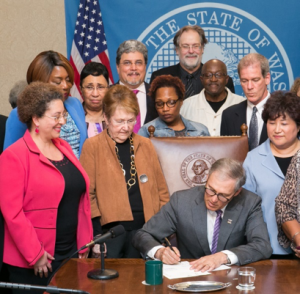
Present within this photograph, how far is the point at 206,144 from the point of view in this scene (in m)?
3.88

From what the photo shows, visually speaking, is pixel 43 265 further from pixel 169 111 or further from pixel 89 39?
pixel 89 39

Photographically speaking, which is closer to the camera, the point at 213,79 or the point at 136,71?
the point at 136,71

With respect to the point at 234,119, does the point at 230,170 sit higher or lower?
lower

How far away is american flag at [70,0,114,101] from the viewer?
5.71 metres

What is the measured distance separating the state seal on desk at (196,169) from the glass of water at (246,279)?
1.36 m

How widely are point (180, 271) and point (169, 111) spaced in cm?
146

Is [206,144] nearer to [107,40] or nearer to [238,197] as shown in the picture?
[238,197]

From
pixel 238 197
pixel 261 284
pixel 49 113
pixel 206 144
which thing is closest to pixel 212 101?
pixel 206 144

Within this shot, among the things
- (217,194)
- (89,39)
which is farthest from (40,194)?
(89,39)

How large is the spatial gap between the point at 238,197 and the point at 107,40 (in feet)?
10.0

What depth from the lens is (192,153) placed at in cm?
389

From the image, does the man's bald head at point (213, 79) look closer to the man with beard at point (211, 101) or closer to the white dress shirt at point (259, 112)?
the man with beard at point (211, 101)

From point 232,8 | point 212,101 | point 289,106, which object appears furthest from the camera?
point 232,8

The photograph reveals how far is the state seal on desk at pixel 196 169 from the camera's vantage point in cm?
388
